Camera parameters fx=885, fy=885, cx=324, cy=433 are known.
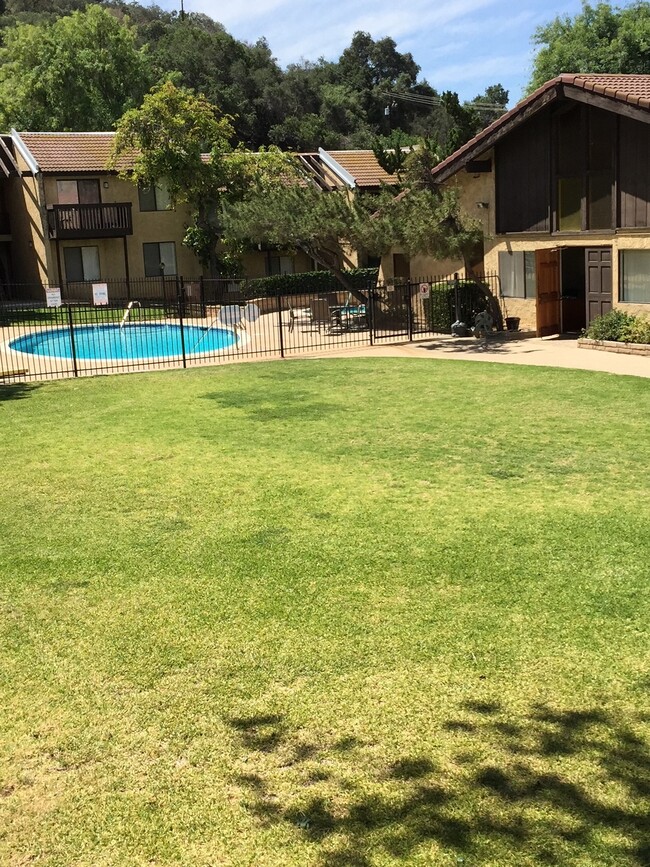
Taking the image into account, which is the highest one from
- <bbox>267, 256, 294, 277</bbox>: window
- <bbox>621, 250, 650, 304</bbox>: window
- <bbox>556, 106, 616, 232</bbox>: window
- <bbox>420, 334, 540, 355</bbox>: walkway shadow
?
<bbox>556, 106, 616, 232</bbox>: window

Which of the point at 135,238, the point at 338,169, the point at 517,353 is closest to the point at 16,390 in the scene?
the point at 517,353

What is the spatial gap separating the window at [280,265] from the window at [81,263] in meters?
8.48

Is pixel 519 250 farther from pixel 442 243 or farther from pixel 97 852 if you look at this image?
pixel 97 852

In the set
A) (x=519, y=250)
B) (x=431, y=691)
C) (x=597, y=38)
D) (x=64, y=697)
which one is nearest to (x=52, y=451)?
(x=64, y=697)

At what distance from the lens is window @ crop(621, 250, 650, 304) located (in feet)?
71.8

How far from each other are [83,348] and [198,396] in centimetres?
1379

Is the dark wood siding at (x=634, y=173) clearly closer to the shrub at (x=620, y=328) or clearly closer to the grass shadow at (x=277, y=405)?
the shrub at (x=620, y=328)

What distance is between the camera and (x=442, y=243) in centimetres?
2456

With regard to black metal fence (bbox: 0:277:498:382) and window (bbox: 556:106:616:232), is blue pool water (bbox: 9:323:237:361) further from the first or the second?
window (bbox: 556:106:616:232)

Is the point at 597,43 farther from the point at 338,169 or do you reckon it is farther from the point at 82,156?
the point at 82,156

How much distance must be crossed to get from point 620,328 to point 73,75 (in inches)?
1929

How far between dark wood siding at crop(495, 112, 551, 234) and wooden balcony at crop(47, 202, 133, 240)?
20061 mm

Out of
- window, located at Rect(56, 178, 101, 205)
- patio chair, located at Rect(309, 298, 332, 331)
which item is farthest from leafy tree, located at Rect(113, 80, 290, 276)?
patio chair, located at Rect(309, 298, 332, 331)

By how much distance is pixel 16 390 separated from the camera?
18516mm
